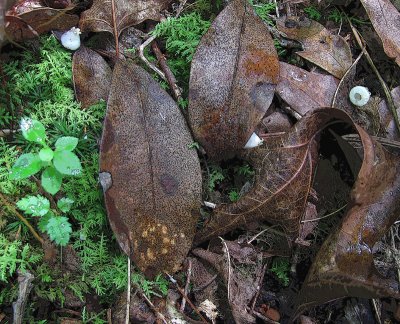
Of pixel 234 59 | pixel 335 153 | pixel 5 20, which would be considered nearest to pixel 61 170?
pixel 5 20

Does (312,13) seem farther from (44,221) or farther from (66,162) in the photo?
(44,221)

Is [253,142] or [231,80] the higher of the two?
[231,80]

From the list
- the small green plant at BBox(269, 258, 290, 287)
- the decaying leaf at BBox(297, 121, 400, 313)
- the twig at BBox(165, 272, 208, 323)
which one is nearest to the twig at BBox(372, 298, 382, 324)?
Answer: the decaying leaf at BBox(297, 121, 400, 313)

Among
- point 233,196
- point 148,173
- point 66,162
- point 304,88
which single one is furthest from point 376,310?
point 66,162

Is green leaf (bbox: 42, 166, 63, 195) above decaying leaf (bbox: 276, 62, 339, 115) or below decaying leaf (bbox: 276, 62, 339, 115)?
below

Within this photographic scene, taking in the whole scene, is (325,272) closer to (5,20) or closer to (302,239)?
(302,239)

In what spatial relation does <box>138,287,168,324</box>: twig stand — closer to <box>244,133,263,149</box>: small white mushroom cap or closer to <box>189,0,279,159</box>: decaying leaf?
<box>189,0,279,159</box>: decaying leaf
